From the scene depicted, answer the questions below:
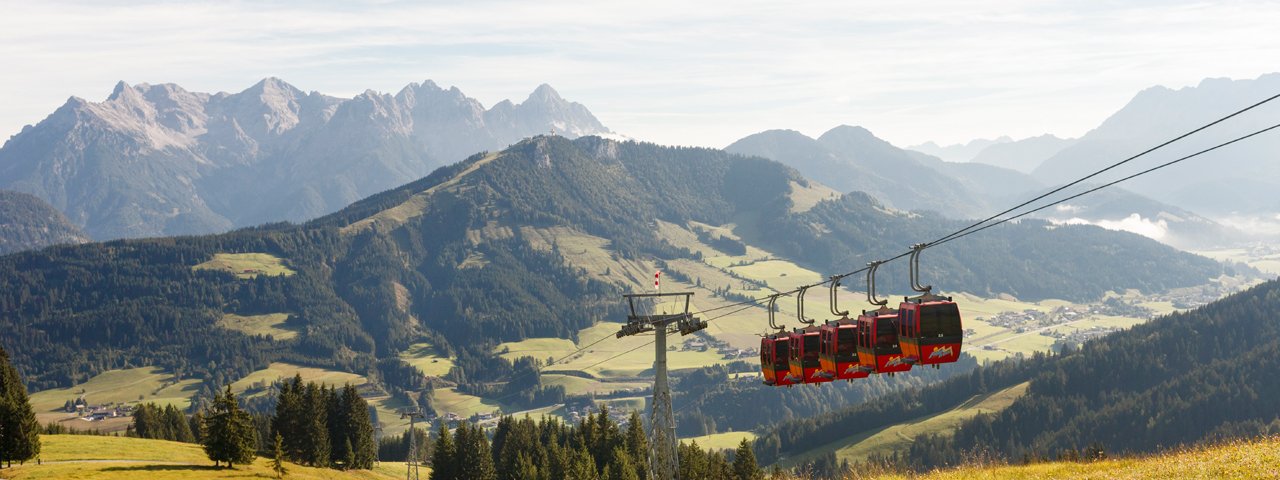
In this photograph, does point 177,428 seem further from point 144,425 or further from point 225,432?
point 225,432

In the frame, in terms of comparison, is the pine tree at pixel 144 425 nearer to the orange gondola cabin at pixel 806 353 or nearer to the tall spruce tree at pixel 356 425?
the tall spruce tree at pixel 356 425

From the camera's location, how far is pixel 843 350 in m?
45.3

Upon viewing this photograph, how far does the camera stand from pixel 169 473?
275 feet

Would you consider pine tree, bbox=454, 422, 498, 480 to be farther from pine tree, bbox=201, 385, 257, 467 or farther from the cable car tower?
the cable car tower

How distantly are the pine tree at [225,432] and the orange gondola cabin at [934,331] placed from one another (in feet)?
236

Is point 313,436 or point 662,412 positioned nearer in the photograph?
point 662,412

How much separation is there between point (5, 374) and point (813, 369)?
86548 millimetres

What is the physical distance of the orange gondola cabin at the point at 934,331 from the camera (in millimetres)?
39062

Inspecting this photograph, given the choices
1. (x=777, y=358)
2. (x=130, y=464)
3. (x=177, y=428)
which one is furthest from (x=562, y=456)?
(x=177, y=428)

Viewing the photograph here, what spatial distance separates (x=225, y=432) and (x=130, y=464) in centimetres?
834

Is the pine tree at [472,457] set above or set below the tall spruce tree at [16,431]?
below

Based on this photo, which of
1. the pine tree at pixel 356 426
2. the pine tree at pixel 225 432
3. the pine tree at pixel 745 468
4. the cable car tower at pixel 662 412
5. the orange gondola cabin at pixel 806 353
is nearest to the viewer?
the orange gondola cabin at pixel 806 353

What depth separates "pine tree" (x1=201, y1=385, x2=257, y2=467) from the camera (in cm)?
9062

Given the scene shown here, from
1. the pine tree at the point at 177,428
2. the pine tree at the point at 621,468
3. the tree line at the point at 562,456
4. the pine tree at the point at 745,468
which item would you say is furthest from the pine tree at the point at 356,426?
the pine tree at the point at 745,468
